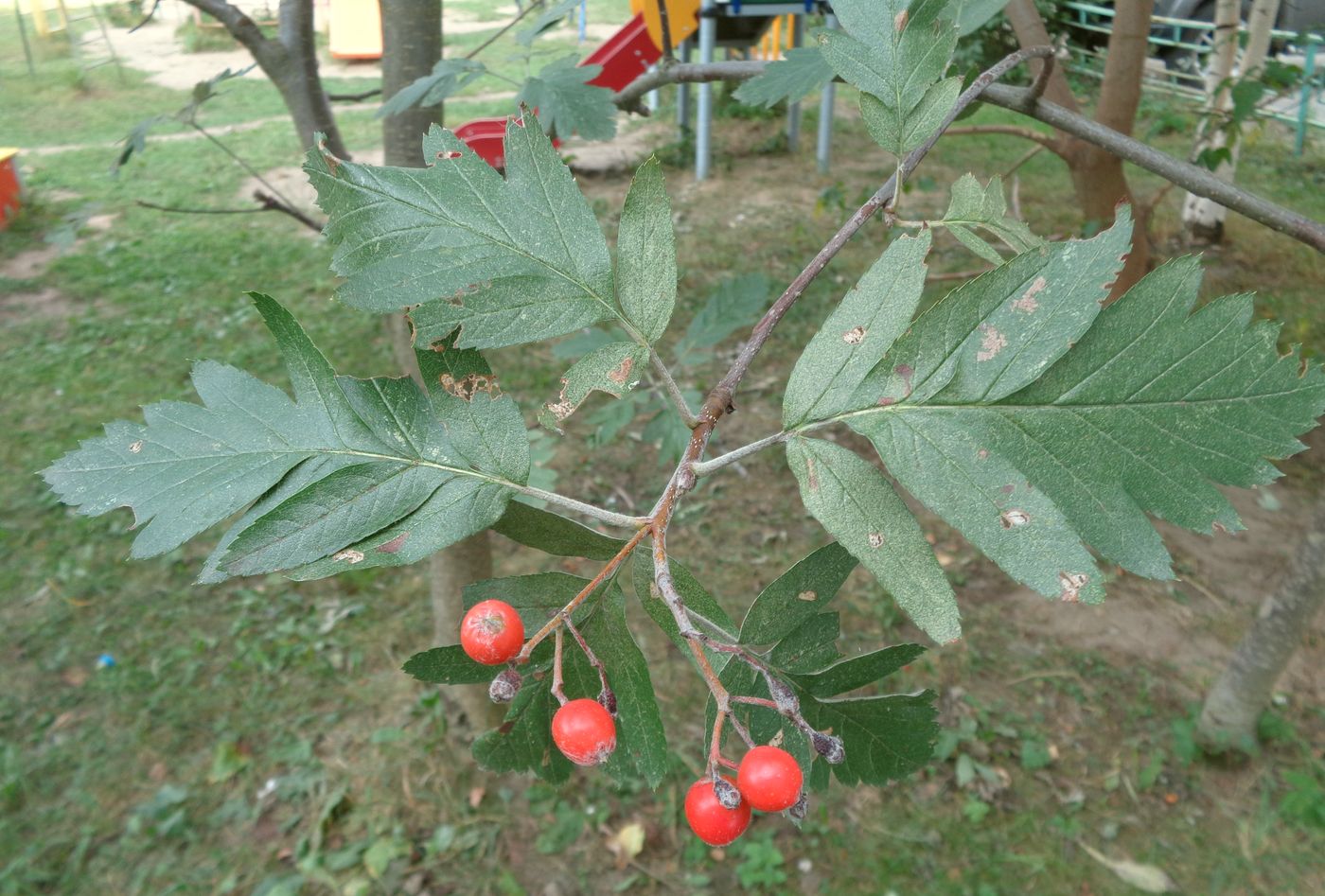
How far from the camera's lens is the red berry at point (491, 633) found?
0.71 meters

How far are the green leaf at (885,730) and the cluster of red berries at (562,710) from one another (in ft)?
0.96

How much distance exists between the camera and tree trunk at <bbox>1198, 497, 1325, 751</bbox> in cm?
243

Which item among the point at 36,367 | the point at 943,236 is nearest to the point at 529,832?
the point at 36,367

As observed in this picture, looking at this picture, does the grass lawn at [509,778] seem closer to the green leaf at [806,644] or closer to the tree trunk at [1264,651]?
the tree trunk at [1264,651]

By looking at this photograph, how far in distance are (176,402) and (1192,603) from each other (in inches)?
135

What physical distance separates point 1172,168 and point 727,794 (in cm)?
113

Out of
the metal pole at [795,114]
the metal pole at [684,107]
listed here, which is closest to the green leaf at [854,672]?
the metal pole at [684,107]

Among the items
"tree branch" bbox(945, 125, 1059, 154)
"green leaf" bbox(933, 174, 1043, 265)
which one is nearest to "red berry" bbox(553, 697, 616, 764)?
"green leaf" bbox(933, 174, 1043, 265)

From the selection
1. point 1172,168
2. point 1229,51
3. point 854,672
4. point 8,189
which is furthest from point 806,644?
point 8,189

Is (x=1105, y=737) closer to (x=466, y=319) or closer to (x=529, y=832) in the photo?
(x=529, y=832)

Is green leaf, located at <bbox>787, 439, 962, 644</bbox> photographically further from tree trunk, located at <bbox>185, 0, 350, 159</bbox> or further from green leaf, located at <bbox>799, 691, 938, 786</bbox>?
tree trunk, located at <bbox>185, 0, 350, 159</bbox>

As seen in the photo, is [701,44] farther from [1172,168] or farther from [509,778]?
[1172,168]

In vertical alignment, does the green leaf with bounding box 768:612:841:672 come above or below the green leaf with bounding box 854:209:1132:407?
below

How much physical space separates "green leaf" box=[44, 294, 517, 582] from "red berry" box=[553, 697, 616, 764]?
18 cm
